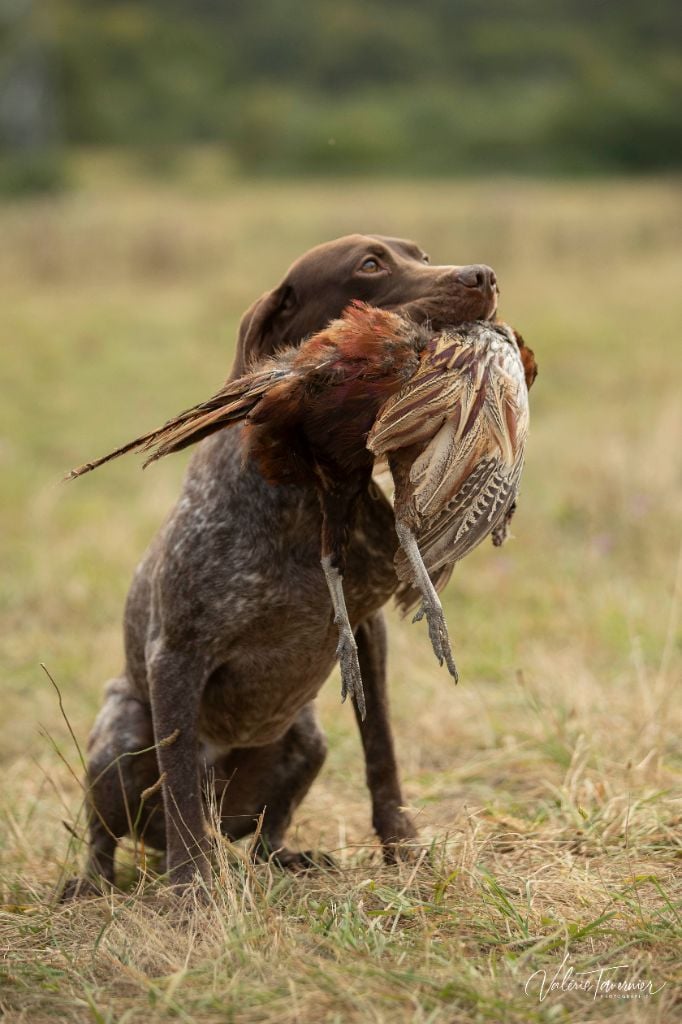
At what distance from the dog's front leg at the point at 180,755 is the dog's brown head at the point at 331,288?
75 centimetres

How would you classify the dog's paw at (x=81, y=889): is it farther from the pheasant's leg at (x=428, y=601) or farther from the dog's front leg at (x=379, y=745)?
the pheasant's leg at (x=428, y=601)

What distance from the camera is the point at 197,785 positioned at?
125 inches

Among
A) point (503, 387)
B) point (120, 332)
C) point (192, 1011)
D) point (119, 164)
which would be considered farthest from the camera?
point (119, 164)

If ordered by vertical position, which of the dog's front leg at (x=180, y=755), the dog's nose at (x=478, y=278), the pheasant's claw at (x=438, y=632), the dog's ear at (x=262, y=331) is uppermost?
the dog's nose at (x=478, y=278)

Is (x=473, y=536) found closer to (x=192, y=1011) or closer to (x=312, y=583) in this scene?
(x=312, y=583)

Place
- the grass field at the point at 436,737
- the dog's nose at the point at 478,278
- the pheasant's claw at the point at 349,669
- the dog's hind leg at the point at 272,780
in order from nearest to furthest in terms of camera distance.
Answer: the grass field at the point at 436,737, the pheasant's claw at the point at 349,669, the dog's nose at the point at 478,278, the dog's hind leg at the point at 272,780

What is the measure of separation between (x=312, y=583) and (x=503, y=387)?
766 millimetres

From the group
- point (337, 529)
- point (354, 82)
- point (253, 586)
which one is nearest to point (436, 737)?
point (253, 586)

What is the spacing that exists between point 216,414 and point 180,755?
911 mm

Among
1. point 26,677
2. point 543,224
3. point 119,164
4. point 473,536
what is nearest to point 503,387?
point 473,536

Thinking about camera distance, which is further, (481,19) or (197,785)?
(481,19)

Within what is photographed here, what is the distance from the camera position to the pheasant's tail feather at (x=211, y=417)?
272cm

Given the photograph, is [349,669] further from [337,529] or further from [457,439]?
[457,439]

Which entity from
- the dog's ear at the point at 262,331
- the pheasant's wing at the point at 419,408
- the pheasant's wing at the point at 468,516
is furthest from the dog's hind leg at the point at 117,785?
the pheasant's wing at the point at 419,408
